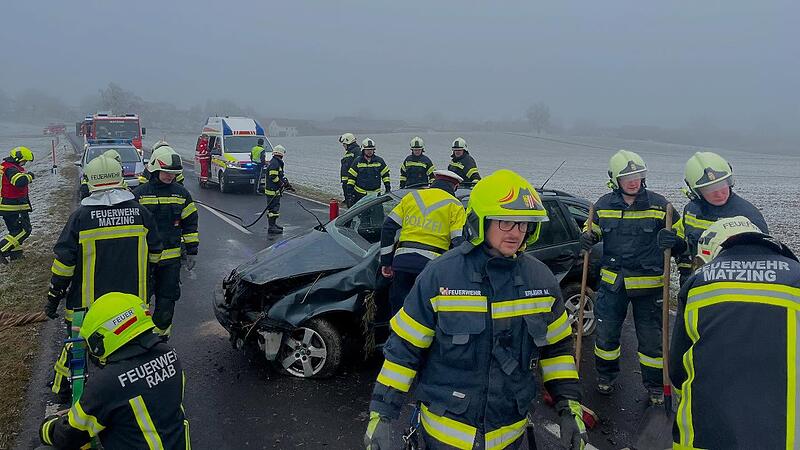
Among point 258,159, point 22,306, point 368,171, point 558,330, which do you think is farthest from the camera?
point 258,159

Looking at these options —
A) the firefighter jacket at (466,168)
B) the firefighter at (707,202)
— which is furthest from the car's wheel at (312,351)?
the firefighter jacket at (466,168)

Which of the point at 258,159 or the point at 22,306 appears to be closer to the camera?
the point at 22,306

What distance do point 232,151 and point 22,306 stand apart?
41.1 feet

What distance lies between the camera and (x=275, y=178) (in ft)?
38.4

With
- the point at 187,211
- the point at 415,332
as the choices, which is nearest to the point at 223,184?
the point at 187,211

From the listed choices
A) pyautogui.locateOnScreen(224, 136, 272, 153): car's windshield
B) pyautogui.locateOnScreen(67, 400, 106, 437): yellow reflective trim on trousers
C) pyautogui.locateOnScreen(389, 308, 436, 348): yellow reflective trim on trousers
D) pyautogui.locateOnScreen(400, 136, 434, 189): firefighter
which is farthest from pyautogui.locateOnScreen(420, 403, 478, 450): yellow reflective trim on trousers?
pyautogui.locateOnScreen(224, 136, 272, 153): car's windshield

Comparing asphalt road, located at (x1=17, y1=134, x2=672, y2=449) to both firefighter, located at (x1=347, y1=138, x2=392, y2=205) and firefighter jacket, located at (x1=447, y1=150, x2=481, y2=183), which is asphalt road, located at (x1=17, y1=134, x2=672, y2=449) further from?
firefighter, located at (x1=347, y1=138, x2=392, y2=205)

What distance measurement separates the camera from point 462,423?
2363 mm

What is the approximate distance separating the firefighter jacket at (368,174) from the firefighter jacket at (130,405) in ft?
28.2

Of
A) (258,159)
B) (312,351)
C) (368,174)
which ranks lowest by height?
(312,351)

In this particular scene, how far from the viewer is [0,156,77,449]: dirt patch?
428cm

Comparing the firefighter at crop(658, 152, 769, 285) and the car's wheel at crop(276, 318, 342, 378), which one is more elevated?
the firefighter at crop(658, 152, 769, 285)

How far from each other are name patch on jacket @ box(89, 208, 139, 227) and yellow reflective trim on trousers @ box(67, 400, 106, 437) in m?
1.90

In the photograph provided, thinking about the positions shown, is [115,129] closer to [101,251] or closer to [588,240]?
[101,251]
